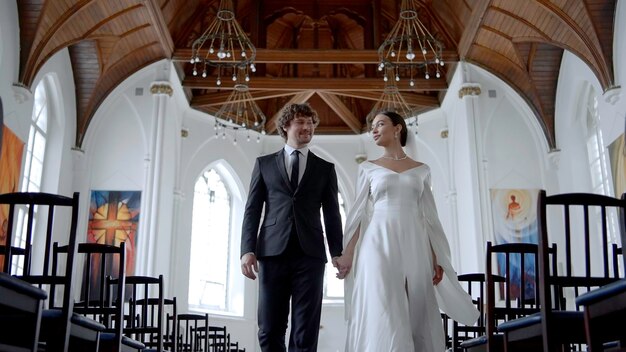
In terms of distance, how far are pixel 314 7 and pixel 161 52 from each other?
3646 millimetres

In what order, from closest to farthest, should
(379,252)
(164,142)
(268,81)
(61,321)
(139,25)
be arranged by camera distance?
(61,321) < (379,252) < (139,25) < (164,142) < (268,81)

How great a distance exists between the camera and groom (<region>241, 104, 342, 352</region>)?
4.10 metres

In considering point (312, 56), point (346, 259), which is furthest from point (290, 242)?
point (312, 56)

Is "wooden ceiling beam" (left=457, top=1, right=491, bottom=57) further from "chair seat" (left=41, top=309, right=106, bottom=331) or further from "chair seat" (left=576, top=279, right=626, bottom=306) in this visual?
"chair seat" (left=41, top=309, right=106, bottom=331)

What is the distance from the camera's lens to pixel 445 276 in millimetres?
4898

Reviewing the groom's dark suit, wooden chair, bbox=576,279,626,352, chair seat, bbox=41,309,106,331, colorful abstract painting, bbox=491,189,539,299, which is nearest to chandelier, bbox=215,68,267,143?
colorful abstract painting, bbox=491,189,539,299

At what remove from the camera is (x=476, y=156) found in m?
→ 13.7

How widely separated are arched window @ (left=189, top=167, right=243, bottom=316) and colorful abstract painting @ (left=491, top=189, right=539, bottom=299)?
261 inches

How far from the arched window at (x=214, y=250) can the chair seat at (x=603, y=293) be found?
13.5m

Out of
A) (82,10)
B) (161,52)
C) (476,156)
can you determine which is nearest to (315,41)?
(161,52)

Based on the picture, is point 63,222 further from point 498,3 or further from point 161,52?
point 498,3

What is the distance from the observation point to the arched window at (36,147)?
11883 millimetres

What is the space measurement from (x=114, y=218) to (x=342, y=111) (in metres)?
6.51

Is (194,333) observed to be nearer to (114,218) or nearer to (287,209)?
(114,218)
